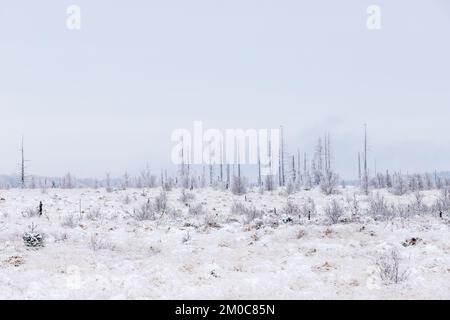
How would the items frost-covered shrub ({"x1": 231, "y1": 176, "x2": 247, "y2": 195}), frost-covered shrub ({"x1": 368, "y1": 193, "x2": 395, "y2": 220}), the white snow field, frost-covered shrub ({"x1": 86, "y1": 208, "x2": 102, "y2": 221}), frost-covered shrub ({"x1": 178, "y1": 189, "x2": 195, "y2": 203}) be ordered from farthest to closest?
1. frost-covered shrub ({"x1": 231, "y1": 176, "x2": 247, "y2": 195})
2. frost-covered shrub ({"x1": 178, "y1": 189, "x2": 195, "y2": 203})
3. frost-covered shrub ({"x1": 86, "y1": 208, "x2": 102, "y2": 221})
4. frost-covered shrub ({"x1": 368, "y1": 193, "x2": 395, "y2": 220})
5. the white snow field

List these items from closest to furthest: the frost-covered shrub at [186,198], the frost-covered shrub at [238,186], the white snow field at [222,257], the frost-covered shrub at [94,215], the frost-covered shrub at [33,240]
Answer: the white snow field at [222,257] < the frost-covered shrub at [33,240] < the frost-covered shrub at [94,215] < the frost-covered shrub at [186,198] < the frost-covered shrub at [238,186]

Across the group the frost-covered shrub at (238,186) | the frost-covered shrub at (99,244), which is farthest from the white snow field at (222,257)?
the frost-covered shrub at (238,186)

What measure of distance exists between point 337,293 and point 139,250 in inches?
204

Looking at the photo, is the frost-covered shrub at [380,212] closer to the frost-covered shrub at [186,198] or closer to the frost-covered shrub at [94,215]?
the frost-covered shrub at [186,198]

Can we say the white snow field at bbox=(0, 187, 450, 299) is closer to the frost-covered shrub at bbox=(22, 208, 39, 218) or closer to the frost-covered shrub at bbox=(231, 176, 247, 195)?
the frost-covered shrub at bbox=(22, 208, 39, 218)

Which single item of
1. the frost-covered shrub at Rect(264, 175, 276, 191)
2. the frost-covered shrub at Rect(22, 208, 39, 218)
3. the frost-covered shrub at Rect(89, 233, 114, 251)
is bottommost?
the frost-covered shrub at Rect(89, 233, 114, 251)

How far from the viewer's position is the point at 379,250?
434 inches

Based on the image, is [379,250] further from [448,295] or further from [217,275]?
[217,275]

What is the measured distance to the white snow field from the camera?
8516 mm

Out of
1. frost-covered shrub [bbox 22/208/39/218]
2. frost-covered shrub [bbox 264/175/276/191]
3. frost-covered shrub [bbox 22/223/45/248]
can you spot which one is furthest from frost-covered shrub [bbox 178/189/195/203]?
frost-covered shrub [bbox 22/223/45/248]

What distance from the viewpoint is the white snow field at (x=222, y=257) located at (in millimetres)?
8516

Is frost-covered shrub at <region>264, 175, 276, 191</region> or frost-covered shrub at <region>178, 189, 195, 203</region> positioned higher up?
frost-covered shrub at <region>264, 175, 276, 191</region>

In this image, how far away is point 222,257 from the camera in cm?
1087

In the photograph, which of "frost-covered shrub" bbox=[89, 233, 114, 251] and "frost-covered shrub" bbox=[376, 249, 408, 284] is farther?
"frost-covered shrub" bbox=[89, 233, 114, 251]
